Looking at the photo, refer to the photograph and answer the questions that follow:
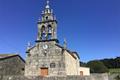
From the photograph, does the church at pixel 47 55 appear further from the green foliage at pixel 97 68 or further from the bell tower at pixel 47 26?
the green foliage at pixel 97 68

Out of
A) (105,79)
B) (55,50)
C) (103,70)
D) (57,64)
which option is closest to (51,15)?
(55,50)

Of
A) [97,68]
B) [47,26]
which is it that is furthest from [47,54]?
[97,68]

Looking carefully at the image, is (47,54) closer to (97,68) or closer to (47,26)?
(47,26)

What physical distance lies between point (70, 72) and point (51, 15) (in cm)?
952

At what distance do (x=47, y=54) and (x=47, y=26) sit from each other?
442 centimetres

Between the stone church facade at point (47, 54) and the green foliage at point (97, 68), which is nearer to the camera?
the stone church facade at point (47, 54)

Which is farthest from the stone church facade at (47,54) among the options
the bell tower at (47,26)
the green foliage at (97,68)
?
the green foliage at (97,68)

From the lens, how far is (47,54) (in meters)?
31.7

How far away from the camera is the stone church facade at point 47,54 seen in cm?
3080

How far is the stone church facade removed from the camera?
30.8 metres

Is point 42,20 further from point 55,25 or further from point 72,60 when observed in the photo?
point 72,60

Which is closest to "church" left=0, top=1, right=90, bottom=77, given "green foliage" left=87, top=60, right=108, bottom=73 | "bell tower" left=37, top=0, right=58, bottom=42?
"bell tower" left=37, top=0, right=58, bottom=42

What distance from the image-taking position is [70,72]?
107 ft

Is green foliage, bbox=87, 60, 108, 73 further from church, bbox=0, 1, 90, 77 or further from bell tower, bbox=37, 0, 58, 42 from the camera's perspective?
bell tower, bbox=37, 0, 58, 42
